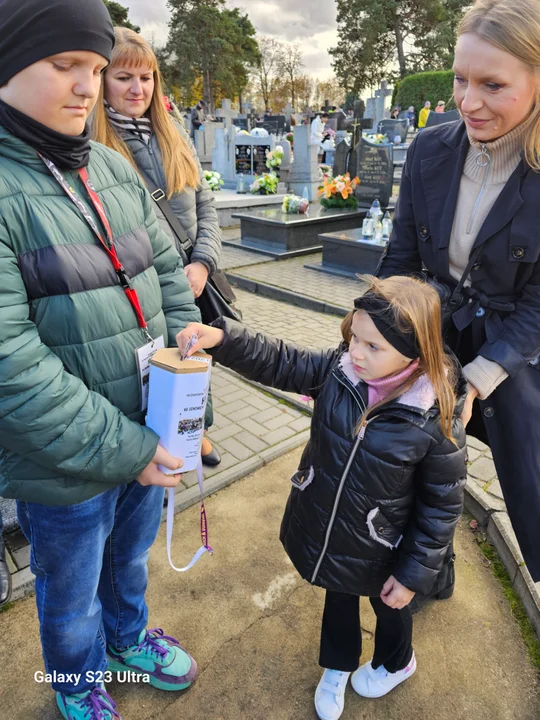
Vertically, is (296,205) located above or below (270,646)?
above

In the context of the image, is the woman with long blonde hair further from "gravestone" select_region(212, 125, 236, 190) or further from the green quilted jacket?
"gravestone" select_region(212, 125, 236, 190)

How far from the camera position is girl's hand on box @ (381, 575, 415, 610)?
158 cm

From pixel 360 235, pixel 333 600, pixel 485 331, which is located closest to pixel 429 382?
pixel 485 331

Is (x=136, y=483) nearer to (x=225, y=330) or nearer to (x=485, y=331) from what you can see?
(x=225, y=330)

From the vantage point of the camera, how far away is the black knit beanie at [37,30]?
1061 millimetres

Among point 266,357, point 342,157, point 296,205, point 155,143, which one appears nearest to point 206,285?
point 155,143

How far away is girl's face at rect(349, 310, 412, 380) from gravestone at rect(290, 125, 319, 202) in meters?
12.1

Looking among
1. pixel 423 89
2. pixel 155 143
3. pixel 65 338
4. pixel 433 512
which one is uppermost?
pixel 423 89

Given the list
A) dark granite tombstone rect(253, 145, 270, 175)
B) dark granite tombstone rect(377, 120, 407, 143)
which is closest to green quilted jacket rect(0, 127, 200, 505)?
dark granite tombstone rect(253, 145, 270, 175)

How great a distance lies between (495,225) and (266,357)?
2.82 ft

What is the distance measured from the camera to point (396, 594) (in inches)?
62.4

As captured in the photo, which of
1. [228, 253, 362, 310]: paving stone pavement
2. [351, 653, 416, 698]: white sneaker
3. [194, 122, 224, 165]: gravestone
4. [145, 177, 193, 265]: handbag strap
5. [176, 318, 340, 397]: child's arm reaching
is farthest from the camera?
[194, 122, 224, 165]: gravestone

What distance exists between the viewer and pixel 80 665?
1571mm

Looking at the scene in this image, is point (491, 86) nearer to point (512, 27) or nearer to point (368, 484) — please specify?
point (512, 27)
